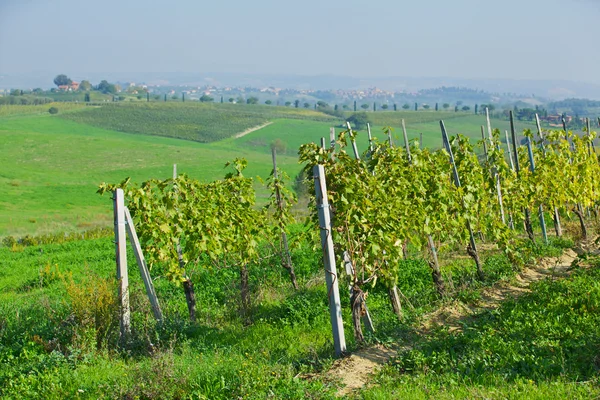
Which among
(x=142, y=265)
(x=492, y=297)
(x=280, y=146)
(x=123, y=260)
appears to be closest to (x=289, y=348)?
(x=142, y=265)

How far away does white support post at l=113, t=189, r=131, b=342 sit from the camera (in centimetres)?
769

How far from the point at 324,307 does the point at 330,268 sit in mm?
2561

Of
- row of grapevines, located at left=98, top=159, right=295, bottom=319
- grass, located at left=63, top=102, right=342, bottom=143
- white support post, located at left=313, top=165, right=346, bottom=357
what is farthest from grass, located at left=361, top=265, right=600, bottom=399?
grass, located at left=63, top=102, right=342, bottom=143

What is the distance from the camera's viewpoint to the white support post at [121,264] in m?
7.69

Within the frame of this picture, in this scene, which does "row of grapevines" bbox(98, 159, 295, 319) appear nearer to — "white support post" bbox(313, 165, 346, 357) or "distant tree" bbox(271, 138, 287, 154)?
"white support post" bbox(313, 165, 346, 357)

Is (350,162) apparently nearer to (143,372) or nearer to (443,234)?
(443,234)

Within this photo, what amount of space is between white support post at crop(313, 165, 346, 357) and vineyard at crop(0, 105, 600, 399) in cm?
2

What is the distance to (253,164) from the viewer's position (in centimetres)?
6519

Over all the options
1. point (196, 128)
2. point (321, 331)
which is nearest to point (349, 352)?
point (321, 331)

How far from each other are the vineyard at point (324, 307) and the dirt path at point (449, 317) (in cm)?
14

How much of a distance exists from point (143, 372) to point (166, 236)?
320 centimetres

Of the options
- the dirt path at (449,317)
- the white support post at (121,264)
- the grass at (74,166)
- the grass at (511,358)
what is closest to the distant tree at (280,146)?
the grass at (74,166)

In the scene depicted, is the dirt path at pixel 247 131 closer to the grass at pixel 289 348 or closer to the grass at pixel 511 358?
the grass at pixel 289 348

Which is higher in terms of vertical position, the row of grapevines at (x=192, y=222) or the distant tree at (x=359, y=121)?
the distant tree at (x=359, y=121)
